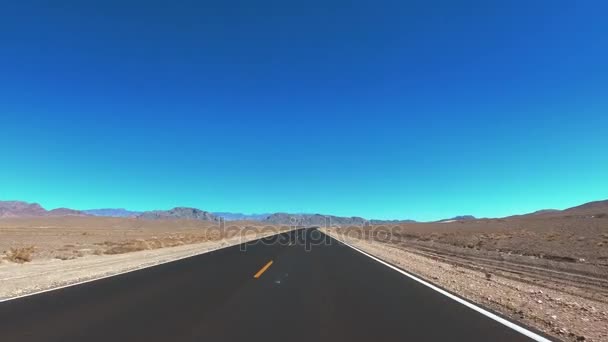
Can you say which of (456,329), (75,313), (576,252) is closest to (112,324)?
(75,313)

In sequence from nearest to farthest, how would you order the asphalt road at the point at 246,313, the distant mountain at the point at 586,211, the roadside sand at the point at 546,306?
the asphalt road at the point at 246,313, the roadside sand at the point at 546,306, the distant mountain at the point at 586,211

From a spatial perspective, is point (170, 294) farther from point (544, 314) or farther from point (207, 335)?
point (544, 314)

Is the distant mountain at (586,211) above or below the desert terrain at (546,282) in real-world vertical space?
above

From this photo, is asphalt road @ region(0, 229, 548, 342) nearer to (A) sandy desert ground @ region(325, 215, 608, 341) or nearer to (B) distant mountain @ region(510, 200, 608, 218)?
(A) sandy desert ground @ region(325, 215, 608, 341)

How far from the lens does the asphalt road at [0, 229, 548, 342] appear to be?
7.41 meters

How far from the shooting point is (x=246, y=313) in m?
9.24

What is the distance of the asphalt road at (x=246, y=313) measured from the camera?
7.41 metres

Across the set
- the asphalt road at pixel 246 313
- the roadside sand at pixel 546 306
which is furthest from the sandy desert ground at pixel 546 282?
the asphalt road at pixel 246 313

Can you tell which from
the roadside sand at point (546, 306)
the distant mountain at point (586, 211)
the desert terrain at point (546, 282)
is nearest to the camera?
the roadside sand at point (546, 306)

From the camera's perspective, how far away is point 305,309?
32.2ft

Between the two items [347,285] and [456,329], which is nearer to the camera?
[456,329]

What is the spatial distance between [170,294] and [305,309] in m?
3.83

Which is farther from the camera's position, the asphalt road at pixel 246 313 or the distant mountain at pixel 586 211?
the distant mountain at pixel 586 211

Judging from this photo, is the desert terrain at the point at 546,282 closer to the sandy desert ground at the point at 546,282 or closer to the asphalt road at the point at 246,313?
the sandy desert ground at the point at 546,282
